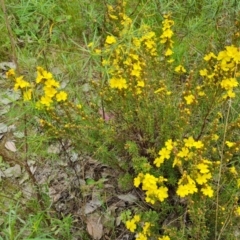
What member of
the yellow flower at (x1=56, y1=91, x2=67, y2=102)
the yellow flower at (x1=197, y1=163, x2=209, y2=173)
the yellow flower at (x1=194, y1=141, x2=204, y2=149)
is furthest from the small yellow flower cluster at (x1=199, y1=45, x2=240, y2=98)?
the yellow flower at (x1=56, y1=91, x2=67, y2=102)

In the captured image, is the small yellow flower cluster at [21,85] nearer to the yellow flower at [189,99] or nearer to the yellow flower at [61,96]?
the yellow flower at [61,96]

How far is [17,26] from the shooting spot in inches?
136

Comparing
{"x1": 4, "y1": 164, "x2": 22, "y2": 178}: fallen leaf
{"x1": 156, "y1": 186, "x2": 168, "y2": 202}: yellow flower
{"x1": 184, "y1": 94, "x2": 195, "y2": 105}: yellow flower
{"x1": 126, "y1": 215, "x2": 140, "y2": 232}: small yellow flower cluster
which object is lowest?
{"x1": 4, "y1": 164, "x2": 22, "y2": 178}: fallen leaf

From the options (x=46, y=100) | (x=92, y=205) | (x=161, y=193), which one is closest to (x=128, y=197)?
(x=92, y=205)

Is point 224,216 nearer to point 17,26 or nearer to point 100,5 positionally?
point 100,5

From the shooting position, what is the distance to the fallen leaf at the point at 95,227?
243cm

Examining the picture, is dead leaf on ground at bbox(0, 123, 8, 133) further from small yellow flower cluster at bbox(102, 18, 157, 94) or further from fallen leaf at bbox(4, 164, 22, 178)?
small yellow flower cluster at bbox(102, 18, 157, 94)

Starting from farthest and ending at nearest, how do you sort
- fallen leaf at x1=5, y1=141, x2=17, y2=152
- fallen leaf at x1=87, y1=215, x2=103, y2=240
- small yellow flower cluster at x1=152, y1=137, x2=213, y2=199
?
fallen leaf at x1=5, y1=141, x2=17, y2=152, fallen leaf at x1=87, y1=215, x2=103, y2=240, small yellow flower cluster at x1=152, y1=137, x2=213, y2=199

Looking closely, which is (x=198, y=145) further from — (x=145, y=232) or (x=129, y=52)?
(x=129, y=52)

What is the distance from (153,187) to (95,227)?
620 mm

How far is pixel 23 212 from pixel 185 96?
3.55 feet

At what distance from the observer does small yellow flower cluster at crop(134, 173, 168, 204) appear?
196 cm

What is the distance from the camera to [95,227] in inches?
96.7

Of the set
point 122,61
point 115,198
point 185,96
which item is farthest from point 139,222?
point 122,61
